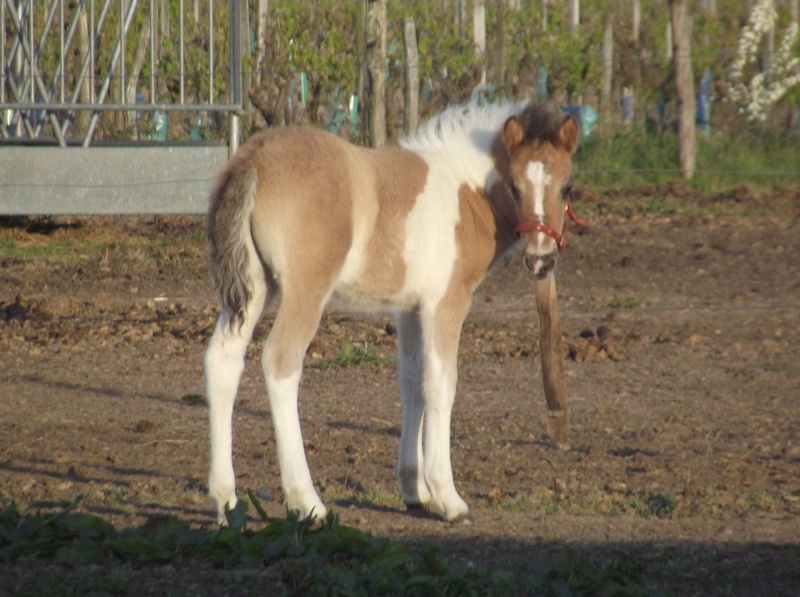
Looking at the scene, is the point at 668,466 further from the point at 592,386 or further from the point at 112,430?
the point at 112,430

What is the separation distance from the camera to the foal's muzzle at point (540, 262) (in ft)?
16.8

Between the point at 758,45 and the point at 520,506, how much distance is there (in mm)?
16286

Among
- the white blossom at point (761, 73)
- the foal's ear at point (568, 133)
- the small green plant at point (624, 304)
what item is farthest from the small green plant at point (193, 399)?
the white blossom at point (761, 73)

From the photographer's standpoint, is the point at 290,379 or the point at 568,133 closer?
the point at 290,379

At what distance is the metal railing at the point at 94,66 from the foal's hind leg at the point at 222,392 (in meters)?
4.34

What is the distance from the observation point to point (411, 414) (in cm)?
541

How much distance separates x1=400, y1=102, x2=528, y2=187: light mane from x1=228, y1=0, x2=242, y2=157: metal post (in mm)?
3724

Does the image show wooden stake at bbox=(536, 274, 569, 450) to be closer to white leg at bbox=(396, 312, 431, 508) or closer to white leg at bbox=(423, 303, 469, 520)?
white leg at bbox=(396, 312, 431, 508)

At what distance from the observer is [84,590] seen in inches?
141

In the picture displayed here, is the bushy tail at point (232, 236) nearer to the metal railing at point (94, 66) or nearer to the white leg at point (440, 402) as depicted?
the white leg at point (440, 402)

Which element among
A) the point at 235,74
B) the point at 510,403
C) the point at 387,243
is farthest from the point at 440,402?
the point at 235,74

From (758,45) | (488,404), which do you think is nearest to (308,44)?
(758,45)

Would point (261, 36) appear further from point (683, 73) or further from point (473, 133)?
point (473, 133)

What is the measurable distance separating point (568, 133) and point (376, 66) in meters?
6.57
